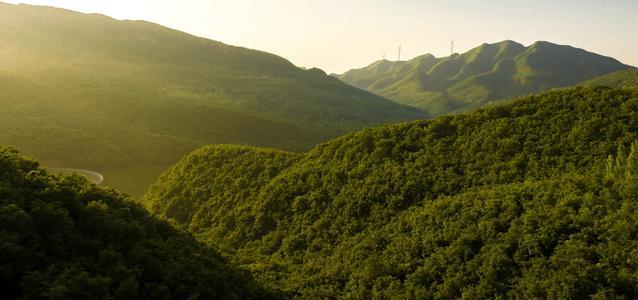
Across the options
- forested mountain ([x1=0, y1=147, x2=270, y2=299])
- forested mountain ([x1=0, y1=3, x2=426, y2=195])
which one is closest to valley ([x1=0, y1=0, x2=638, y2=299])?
forested mountain ([x1=0, y1=147, x2=270, y2=299])

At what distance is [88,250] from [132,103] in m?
93.4

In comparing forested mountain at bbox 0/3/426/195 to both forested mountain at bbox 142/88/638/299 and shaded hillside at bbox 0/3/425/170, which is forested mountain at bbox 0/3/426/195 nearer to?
shaded hillside at bbox 0/3/425/170

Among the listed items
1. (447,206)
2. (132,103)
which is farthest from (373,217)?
(132,103)

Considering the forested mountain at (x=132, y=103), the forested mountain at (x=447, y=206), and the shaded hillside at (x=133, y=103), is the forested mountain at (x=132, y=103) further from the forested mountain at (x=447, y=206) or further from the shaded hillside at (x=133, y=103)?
the forested mountain at (x=447, y=206)

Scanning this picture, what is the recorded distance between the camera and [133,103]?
99500 millimetres

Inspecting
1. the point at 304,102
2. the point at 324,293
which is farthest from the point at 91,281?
the point at 304,102

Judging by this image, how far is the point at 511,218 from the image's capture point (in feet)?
57.5

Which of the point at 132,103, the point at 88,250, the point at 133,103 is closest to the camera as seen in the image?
the point at 88,250

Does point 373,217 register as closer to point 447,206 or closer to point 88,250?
point 447,206

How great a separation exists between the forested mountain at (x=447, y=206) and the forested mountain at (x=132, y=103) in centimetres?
4602

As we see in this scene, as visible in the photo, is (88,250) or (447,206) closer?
(88,250)

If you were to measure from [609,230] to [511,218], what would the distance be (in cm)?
339

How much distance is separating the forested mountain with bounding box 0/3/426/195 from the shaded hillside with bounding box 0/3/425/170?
25cm

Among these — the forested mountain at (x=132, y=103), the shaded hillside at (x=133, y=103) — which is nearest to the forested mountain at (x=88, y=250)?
the forested mountain at (x=132, y=103)
